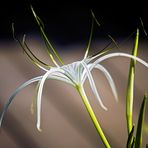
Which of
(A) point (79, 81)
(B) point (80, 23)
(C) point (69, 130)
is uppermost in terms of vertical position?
(B) point (80, 23)

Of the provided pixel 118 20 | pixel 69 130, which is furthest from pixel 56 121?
pixel 118 20

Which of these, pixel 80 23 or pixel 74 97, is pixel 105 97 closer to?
pixel 74 97

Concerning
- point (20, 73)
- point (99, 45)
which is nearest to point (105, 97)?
point (99, 45)

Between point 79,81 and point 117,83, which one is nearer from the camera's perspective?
point 79,81

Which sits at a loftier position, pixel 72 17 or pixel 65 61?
pixel 72 17

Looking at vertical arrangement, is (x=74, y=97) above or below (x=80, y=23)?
below
